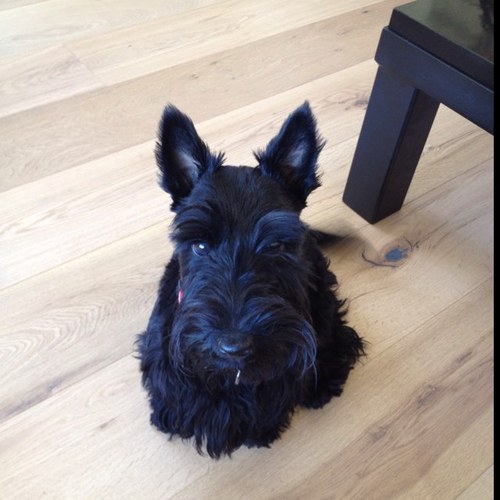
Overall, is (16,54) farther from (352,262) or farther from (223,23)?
(352,262)

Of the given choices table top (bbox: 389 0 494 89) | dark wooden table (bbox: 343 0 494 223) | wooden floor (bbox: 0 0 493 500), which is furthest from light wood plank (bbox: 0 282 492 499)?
table top (bbox: 389 0 494 89)

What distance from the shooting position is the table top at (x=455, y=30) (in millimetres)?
1098

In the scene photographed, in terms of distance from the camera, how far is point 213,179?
3.16 ft

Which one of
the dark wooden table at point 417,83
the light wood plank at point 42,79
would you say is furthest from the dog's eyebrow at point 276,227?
the light wood plank at point 42,79

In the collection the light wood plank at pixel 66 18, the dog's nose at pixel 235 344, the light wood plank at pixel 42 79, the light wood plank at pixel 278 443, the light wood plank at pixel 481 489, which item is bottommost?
the light wood plank at pixel 278 443

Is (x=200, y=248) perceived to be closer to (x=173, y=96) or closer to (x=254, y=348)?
(x=254, y=348)

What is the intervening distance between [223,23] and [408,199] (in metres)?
1.16

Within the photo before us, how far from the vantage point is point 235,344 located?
2.70 feet

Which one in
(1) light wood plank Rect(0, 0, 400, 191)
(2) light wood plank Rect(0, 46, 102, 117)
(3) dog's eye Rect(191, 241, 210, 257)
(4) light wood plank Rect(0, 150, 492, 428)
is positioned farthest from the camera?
(2) light wood plank Rect(0, 46, 102, 117)

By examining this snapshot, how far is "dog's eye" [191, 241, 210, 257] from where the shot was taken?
0.93 metres

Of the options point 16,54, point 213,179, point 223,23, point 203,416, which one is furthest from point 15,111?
point 203,416

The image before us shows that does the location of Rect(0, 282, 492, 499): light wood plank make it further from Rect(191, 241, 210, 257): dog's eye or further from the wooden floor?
Rect(191, 241, 210, 257): dog's eye

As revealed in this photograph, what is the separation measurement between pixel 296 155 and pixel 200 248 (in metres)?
0.26

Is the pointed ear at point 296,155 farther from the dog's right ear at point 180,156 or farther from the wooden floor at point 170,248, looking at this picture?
the wooden floor at point 170,248
